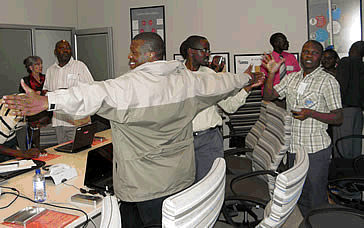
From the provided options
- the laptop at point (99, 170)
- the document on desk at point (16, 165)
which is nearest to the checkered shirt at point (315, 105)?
the laptop at point (99, 170)

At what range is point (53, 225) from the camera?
1.87m

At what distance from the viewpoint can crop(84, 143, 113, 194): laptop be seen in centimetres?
239

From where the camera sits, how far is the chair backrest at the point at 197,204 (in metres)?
1.23

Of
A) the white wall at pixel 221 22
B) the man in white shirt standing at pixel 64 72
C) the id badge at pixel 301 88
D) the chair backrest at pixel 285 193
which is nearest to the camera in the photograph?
the chair backrest at pixel 285 193

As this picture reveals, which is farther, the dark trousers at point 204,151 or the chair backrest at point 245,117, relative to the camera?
the chair backrest at point 245,117

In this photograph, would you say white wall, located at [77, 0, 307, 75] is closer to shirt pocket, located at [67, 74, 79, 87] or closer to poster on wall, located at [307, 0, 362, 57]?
poster on wall, located at [307, 0, 362, 57]

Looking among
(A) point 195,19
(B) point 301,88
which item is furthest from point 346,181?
(A) point 195,19

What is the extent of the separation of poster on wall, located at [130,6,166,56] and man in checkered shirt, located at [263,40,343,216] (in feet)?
12.5

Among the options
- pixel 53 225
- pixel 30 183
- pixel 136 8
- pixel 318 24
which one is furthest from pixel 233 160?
pixel 136 8

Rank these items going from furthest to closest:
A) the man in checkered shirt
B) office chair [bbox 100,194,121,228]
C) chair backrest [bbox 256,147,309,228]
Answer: the man in checkered shirt → chair backrest [bbox 256,147,309,228] → office chair [bbox 100,194,121,228]

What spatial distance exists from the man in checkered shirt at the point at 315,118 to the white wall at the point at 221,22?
2730 mm

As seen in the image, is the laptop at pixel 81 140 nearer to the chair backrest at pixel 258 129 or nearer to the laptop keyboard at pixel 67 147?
the laptop keyboard at pixel 67 147

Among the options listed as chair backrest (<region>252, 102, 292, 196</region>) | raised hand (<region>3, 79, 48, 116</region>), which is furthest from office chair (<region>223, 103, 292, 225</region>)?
raised hand (<region>3, 79, 48, 116</region>)

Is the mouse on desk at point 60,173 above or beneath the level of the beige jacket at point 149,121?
beneath
